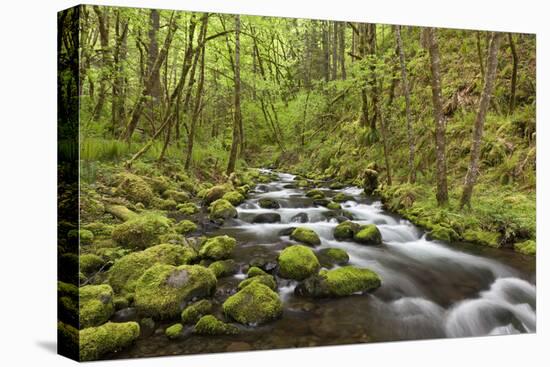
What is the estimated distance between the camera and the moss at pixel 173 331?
4770 millimetres

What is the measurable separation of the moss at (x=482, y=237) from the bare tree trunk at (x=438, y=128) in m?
0.48

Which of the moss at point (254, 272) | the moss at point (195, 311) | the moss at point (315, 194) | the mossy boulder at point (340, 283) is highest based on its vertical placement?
the moss at point (315, 194)

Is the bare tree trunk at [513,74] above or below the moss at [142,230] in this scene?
above

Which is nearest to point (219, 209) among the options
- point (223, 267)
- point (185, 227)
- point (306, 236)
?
point (185, 227)

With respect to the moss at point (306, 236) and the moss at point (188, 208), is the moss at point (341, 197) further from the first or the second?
the moss at point (188, 208)

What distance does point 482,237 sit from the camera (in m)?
6.30

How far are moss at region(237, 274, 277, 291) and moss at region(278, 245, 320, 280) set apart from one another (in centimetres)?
15

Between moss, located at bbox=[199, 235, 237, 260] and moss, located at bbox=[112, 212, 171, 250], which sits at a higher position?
moss, located at bbox=[112, 212, 171, 250]

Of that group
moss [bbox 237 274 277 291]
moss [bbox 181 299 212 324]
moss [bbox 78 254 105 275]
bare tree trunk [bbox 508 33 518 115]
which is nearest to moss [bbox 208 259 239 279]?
moss [bbox 237 274 277 291]

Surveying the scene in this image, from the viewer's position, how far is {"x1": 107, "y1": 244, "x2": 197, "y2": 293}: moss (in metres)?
4.76

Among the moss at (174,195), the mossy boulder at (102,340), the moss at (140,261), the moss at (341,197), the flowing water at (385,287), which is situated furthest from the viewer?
the moss at (341,197)

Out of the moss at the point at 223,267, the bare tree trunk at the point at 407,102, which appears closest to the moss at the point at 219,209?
the moss at the point at 223,267

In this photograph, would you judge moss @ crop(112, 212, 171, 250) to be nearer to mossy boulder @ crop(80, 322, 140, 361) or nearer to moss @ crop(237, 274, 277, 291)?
mossy boulder @ crop(80, 322, 140, 361)

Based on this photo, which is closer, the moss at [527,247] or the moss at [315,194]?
the moss at [315,194]
